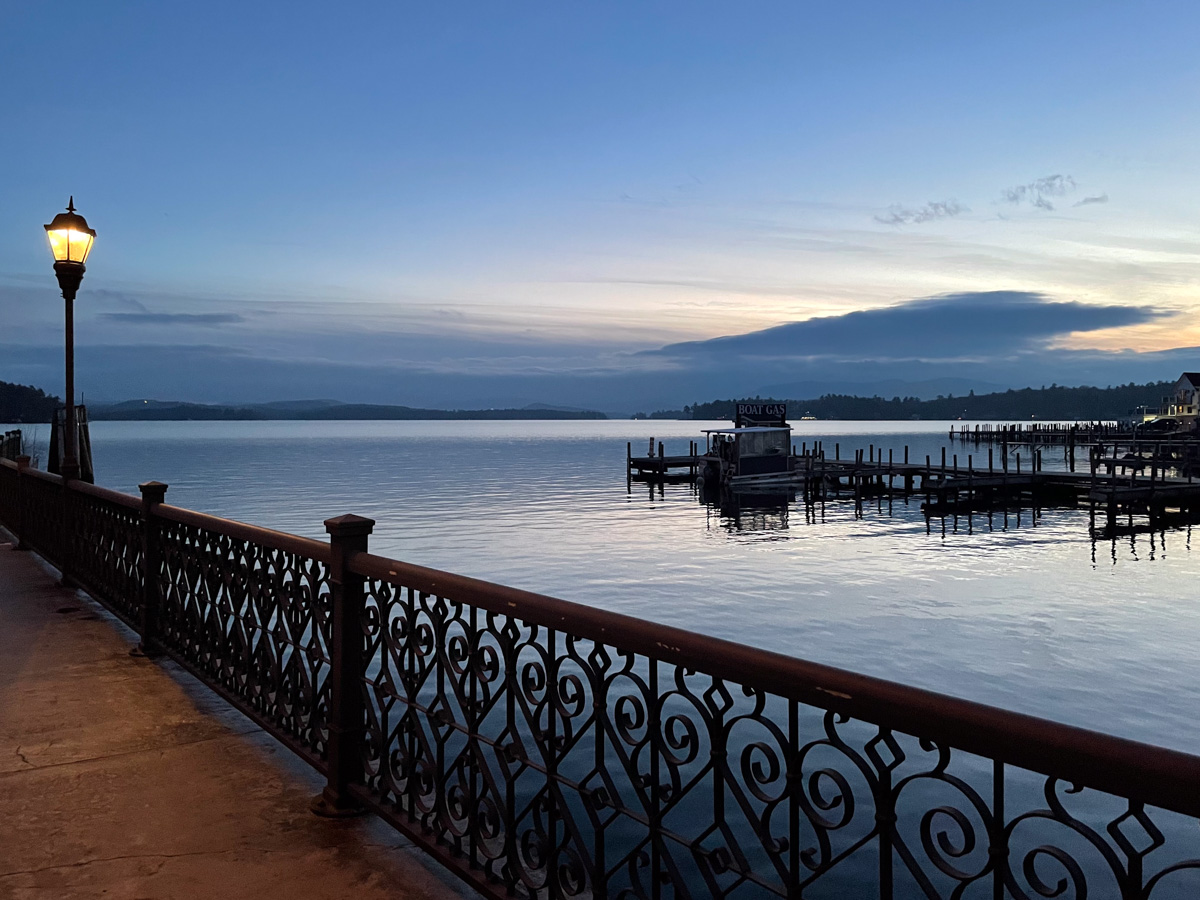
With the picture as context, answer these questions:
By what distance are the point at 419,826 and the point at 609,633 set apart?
1.63m

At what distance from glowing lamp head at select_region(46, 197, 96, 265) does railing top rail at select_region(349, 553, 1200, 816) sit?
9.00 metres

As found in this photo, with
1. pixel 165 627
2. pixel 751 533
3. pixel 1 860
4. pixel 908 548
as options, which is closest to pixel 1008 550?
pixel 908 548

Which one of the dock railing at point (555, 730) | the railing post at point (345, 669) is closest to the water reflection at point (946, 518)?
the dock railing at point (555, 730)

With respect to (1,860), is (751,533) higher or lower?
lower

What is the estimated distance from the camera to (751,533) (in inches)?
1419

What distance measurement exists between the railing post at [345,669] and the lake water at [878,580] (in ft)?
38.0

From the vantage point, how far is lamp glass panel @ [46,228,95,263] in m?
9.64

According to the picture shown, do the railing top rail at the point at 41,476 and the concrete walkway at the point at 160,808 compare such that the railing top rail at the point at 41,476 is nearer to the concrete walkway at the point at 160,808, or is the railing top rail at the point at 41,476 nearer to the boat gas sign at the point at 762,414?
the concrete walkway at the point at 160,808

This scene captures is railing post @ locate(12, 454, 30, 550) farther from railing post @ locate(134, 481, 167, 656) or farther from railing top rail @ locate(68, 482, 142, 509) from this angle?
railing post @ locate(134, 481, 167, 656)

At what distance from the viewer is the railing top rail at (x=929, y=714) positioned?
167 cm

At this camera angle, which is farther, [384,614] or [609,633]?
[384,614]

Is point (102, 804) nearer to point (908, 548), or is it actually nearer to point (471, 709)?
point (471, 709)

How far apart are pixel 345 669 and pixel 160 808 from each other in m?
1.10

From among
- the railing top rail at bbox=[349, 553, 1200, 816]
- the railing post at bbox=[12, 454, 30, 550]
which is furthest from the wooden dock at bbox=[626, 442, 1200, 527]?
the railing top rail at bbox=[349, 553, 1200, 816]
